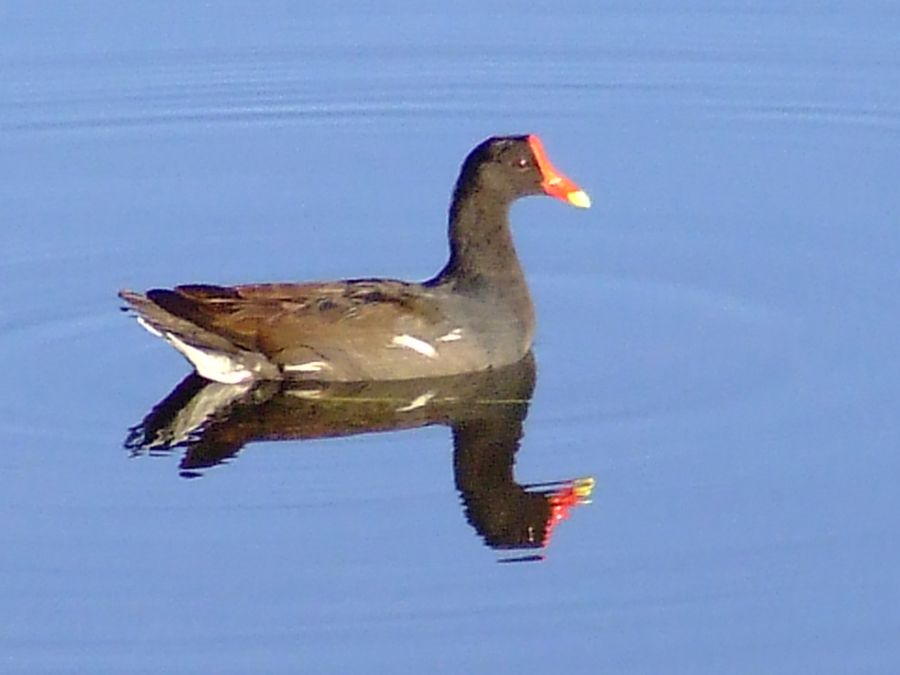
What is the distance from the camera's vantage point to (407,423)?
10.9 metres

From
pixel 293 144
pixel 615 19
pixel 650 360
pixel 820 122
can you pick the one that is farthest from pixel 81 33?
pixel 650 360

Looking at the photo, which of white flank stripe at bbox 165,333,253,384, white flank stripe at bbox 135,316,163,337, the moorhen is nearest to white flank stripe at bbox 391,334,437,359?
the moorhen

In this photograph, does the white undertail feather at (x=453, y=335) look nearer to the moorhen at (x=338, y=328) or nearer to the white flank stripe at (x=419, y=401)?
the moorhen at (x=338, y=328)

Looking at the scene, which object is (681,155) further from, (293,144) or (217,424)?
(217,424)

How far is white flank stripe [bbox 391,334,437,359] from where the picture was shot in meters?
11.3

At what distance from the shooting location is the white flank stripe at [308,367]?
11.4 meters

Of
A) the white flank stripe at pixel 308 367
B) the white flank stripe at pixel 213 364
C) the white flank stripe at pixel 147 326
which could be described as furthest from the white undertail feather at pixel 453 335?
the white flank stripe at pixel 147 326

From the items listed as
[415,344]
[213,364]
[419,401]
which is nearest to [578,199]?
[415,344]

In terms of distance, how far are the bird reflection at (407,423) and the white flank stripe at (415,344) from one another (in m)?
0.13

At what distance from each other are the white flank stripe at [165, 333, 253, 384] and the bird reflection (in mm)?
43

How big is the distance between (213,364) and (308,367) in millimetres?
→ 401

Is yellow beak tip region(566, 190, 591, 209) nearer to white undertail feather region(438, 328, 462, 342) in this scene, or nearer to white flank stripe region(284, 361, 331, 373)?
white undertail feather region(438, 328, 462, 342)

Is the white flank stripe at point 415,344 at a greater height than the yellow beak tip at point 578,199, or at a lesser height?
lesser

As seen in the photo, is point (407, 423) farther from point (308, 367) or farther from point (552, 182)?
point (552, 182)
